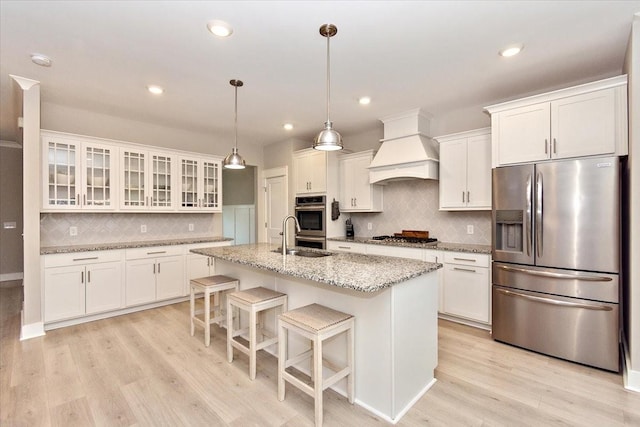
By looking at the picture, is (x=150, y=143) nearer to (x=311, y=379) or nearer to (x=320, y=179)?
(x=320, y=179)

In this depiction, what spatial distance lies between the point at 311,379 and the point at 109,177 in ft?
11.4

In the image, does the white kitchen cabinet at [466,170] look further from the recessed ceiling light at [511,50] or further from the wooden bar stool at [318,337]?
the wooden bar stool at [318,337]

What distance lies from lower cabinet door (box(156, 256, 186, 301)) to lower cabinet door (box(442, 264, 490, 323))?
345cm

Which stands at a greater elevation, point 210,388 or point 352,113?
point 352,113

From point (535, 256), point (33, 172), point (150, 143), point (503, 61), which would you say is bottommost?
point (535, 256)

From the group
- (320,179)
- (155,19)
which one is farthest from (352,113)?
(155,19)

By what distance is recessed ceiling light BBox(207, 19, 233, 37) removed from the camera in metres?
2.11

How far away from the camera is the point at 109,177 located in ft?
12.6

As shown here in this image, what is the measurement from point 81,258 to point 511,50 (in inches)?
187

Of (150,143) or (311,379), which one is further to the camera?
(150,143)

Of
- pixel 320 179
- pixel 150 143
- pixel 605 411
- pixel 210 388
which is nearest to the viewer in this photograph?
pixel 605 411

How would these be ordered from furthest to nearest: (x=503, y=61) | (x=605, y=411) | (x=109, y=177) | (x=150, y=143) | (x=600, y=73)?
(x=150, y=143) → (x=109, y=177) → (x=600, y=73) → (x=503, y=61) → (x=605, y=411)

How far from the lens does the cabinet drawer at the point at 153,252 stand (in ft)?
12.5

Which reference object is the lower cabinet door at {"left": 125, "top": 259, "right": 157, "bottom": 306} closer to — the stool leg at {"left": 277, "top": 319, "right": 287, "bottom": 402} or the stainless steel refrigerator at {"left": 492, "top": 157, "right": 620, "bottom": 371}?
the stool leg at {"left": 277, "top": 319, "right": 287, "bottom": 402}
